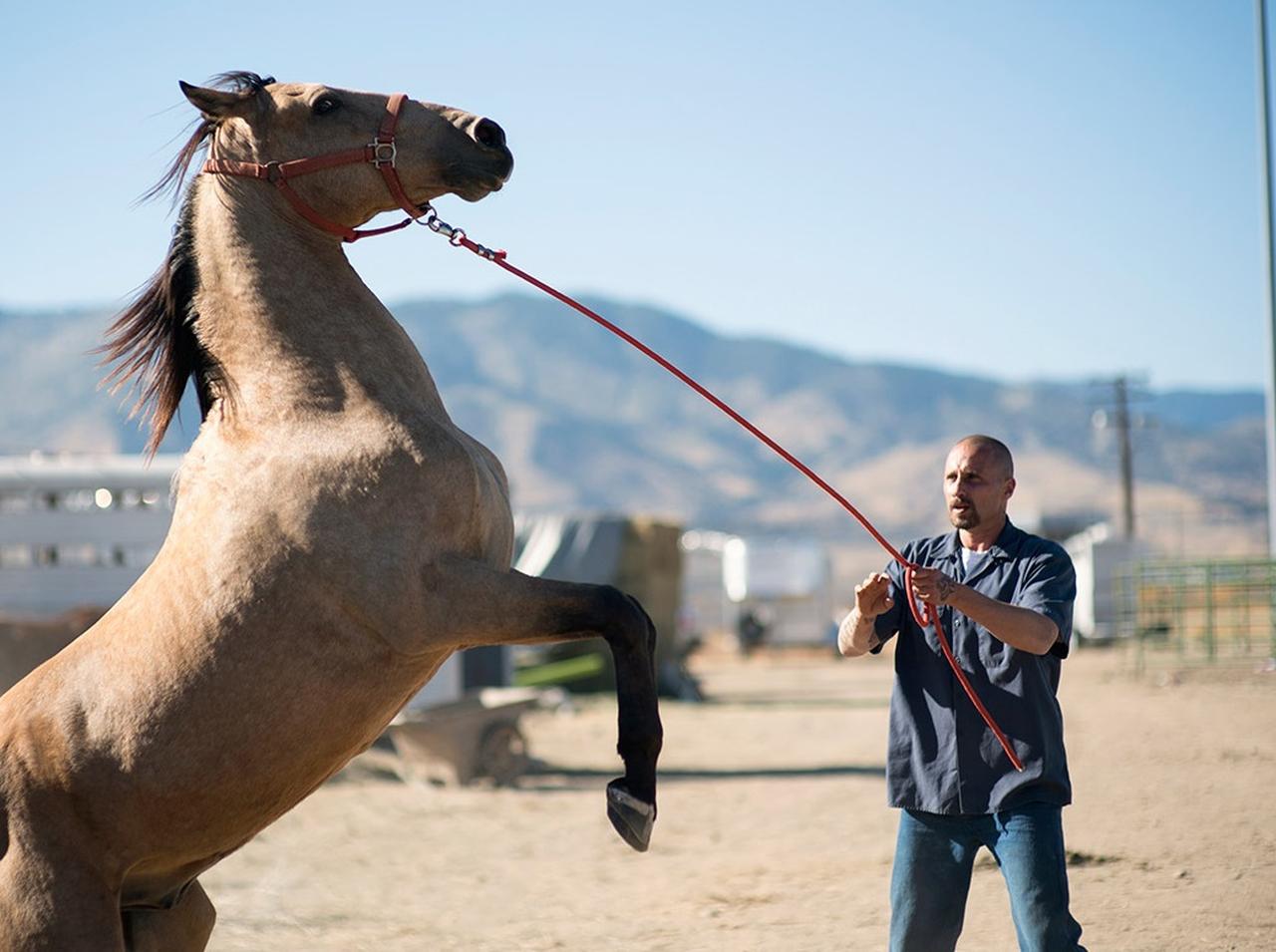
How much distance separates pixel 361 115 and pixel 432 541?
1.40 metres

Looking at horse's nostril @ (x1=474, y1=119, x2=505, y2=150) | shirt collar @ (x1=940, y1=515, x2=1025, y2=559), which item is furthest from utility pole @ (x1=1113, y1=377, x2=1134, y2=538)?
horse's nostril @ (x1=474, y1=119, x2=505, y2=150)

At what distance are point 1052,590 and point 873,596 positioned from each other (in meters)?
0.53

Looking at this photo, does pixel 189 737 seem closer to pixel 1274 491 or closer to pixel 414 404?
pixel 414 404

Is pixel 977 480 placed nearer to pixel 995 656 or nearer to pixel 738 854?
pixel 995 656

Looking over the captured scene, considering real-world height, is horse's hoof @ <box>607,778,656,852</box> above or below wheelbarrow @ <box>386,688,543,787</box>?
above

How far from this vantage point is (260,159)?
4.59 meters

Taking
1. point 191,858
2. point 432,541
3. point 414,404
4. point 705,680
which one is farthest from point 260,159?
point 705,680

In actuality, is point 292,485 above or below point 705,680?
above

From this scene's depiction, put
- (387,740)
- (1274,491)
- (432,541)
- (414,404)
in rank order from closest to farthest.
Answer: (432,541) → (414,404) → (387,740) → (1274,491)

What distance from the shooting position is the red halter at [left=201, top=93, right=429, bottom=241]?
14.8 ft

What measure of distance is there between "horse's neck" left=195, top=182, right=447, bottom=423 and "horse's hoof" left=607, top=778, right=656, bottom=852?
1.23 m

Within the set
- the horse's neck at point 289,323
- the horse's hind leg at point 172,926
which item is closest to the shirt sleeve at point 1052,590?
the horse's neck at point 289,323

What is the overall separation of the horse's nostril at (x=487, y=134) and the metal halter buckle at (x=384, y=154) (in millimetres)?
261

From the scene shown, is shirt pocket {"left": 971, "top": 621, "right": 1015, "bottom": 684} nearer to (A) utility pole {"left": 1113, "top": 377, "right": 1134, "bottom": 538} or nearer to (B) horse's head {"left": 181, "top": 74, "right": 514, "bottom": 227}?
(B) horse's head {"left": 181, "top": 74, "right": 514, "bottom": 227}
